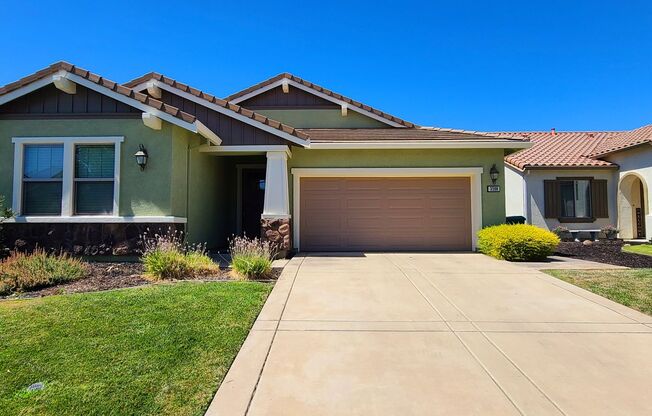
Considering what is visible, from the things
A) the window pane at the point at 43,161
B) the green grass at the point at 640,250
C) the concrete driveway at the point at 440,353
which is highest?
the window pane at the point at 43,161

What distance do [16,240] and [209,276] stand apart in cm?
469

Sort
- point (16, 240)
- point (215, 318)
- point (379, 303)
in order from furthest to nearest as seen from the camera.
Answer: point (16, 240), point (379, 303), point (215, 318)

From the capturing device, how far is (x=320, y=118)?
13.5m

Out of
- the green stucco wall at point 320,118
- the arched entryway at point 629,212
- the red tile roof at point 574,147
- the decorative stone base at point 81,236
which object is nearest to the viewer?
the decorative stone base at point 81,236

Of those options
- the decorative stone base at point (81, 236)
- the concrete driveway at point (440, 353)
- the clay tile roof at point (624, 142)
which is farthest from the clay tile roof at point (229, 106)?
the clay tile roof at point (624, 142)

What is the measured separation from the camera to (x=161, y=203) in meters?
8.21

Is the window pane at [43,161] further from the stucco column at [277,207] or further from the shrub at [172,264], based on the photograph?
the stucco column at [277,207]

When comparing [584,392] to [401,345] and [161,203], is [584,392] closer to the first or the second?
[401,345]

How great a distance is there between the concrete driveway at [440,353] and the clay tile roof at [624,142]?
1176 cm

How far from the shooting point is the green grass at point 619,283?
5595 millimetres

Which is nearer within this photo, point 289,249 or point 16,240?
point 16,240

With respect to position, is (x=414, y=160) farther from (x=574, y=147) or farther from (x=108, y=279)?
(x=574, y=147)

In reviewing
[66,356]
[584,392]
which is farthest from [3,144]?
[584,392]

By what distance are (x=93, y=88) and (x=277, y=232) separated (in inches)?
204
